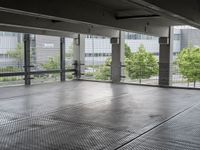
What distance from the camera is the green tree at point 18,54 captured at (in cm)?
1364

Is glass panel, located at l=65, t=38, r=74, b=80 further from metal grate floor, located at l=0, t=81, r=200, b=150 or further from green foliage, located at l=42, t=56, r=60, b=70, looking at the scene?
metal grate floor, located at l=0, t=81, r=200, b=150

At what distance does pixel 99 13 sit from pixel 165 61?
563 cm

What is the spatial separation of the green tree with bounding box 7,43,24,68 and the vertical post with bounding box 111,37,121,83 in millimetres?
4179

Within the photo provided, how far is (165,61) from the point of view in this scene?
12.9m

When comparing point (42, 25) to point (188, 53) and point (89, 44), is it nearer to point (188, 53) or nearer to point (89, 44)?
point (89, 44)

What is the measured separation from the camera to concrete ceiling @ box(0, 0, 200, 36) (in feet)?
18.0

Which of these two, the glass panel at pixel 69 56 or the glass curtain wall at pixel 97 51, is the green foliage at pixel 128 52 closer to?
the glass curtain wall at pixel 97 51

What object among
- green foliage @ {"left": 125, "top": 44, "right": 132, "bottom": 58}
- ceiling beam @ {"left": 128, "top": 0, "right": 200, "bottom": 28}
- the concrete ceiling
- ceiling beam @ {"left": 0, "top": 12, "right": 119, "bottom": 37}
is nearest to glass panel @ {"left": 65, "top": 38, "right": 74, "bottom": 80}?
ceiling beam @ {"left": 0, "top": 12, "right": 119, "bottom": 37}

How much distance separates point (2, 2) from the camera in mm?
5465

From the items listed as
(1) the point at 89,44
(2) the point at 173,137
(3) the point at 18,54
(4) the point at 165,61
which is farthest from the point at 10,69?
(1) the point at 89,44

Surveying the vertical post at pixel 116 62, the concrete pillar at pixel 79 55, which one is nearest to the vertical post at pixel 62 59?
the concrete pillar at pixel 79 55

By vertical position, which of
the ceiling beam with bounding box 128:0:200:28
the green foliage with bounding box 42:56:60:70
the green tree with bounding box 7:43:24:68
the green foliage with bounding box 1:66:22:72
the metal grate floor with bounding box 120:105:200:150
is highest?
the ceiling beam with bounding box 128:0:200:28

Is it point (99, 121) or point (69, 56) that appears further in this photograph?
point (69, 56)

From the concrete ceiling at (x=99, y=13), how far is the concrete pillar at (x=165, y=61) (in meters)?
1.02
